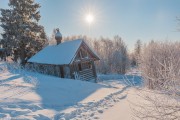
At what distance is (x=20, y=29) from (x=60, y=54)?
9868 mm

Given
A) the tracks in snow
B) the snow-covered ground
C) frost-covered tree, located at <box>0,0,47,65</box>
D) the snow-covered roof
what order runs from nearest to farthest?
the snow-covered ground → the tracks in snow → the snow-covered roof → frost-covered tree, located at <box>0,0,47,65</box>

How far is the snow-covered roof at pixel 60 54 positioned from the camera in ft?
75.8

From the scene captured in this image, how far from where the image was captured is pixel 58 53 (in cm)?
2600

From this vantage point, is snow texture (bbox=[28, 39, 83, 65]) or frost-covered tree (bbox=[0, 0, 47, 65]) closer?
snow texture (bbox=[28, 39, 83, 65])

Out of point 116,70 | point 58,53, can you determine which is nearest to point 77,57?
point 58,53

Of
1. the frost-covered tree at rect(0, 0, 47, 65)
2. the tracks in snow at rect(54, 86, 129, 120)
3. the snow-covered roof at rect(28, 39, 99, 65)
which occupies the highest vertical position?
the frost-covered tree at rect(0, 0, 47, 65)

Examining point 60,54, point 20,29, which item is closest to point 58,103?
point 60,54

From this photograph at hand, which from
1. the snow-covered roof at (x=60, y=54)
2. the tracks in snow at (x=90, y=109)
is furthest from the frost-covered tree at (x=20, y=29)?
the tracks in snow at (x=90, y=109)

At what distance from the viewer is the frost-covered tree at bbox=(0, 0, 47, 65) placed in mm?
31750

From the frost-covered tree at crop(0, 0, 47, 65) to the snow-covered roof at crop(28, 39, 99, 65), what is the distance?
3.73 meters

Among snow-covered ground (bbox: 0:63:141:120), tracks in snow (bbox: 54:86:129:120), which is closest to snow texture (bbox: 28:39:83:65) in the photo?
snow-covered ground (bbox: 0:63:141:120)

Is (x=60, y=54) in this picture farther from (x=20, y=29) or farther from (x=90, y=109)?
(x=90, y=109)

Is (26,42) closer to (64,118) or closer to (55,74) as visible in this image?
(55,74)

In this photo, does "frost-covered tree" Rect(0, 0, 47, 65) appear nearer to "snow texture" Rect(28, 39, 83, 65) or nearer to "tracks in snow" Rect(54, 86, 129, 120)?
"snow texture" Rect(28, 39, 83, 65)
